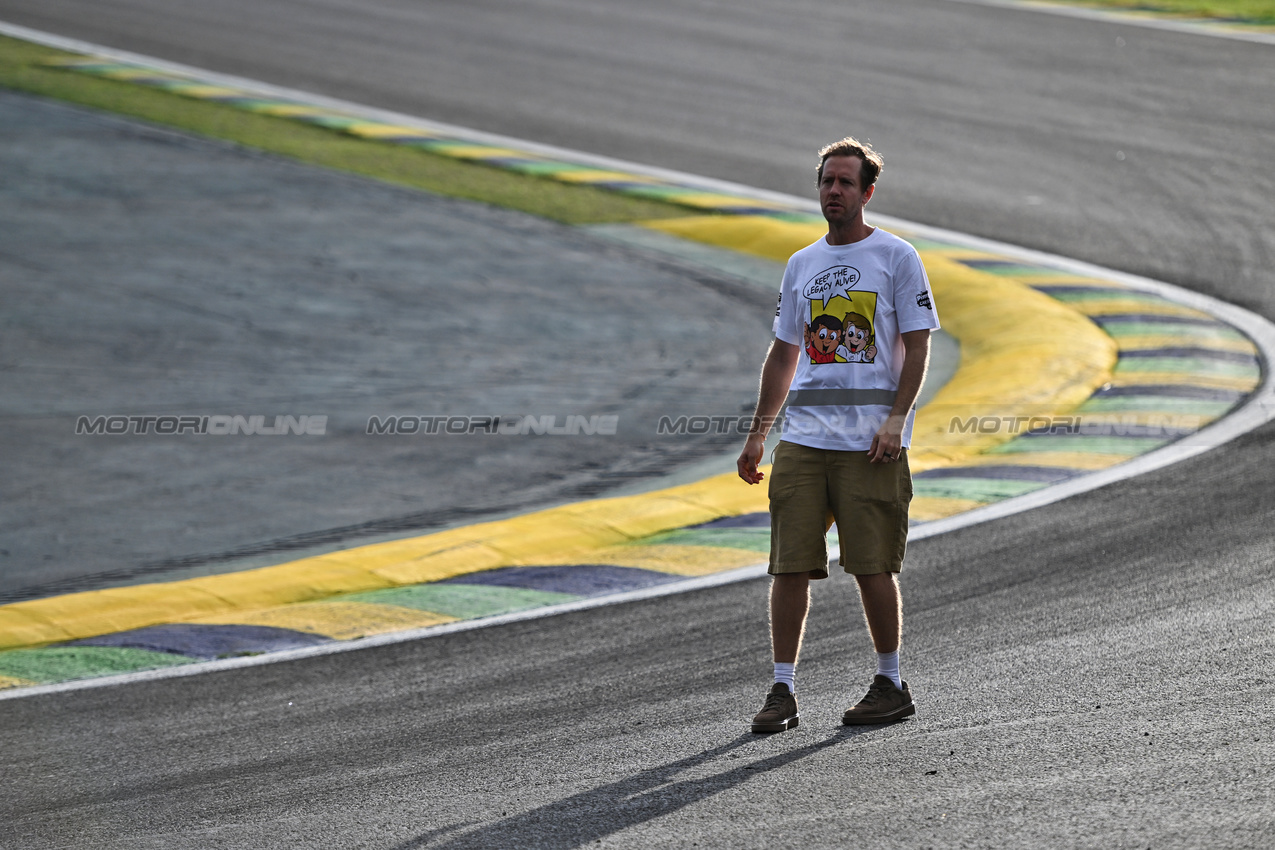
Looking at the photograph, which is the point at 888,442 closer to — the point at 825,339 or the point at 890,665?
the point at 825,339

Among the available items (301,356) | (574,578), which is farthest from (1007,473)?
(301,356)

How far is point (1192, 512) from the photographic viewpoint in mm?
7766

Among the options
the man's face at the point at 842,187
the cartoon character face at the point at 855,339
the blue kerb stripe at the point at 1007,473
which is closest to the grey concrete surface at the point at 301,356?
the blue kerb stripe at the point at 1007,473

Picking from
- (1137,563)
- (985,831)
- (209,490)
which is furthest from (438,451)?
(985,831)

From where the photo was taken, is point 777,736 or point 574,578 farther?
point 574,578

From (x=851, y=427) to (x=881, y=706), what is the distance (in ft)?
3.18

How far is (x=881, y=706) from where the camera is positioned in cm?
531

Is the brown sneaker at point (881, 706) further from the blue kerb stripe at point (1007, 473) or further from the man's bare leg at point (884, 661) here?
the blue kerb stripe at point (1007, 473)

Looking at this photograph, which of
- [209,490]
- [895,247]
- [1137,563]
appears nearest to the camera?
[895,247]

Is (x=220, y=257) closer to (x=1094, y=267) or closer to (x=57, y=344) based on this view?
(x=57, y=344)

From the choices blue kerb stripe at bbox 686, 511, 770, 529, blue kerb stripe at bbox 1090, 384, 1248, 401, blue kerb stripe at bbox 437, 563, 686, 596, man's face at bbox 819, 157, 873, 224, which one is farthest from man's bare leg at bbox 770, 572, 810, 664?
blue kerb stripe at bbox 1090, 384, 1248, 401

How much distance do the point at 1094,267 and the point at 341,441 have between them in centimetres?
697

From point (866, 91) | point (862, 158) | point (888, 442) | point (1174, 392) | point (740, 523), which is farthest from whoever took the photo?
point (866, 91)

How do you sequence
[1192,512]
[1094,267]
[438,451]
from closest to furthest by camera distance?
[1192,512]
[438,451]
[1094,267]
